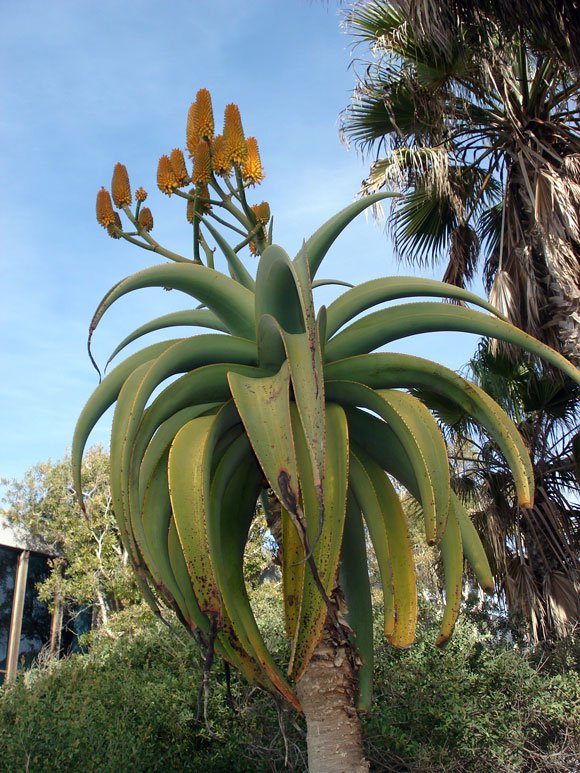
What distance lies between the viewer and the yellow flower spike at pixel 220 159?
3033mm

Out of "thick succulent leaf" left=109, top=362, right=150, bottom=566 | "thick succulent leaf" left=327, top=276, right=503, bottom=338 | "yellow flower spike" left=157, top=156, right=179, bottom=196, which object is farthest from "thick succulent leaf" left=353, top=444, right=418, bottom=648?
"yellow flower spike" left=157, top=156, right=179, bottom=196

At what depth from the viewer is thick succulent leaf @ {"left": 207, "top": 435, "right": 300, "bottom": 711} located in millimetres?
2203

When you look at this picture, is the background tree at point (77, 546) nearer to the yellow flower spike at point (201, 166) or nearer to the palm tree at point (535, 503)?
the palm tree at point (535, 503)

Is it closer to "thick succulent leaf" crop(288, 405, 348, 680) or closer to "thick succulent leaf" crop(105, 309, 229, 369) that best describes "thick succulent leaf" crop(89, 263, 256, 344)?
"thick succulent leaf" crop(105, 309, 229, 369)

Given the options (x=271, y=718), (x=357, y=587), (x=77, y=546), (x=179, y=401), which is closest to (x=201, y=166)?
(x=179, y=401)

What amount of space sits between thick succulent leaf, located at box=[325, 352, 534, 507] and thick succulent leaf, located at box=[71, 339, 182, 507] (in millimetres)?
660

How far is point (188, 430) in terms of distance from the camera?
2.36 m

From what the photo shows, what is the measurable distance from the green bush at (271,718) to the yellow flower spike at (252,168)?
3.57 metres

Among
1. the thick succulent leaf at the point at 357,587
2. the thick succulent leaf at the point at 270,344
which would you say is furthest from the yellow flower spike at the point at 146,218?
the thick succulent leaf at the point at 357,587

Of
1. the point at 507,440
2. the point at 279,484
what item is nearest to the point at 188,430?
the point at 279,484

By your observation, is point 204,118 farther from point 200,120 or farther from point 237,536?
point 237,536

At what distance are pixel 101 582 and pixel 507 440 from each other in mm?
16314

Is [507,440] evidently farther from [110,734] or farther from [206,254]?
[110,734]

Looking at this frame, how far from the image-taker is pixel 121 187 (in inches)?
130
